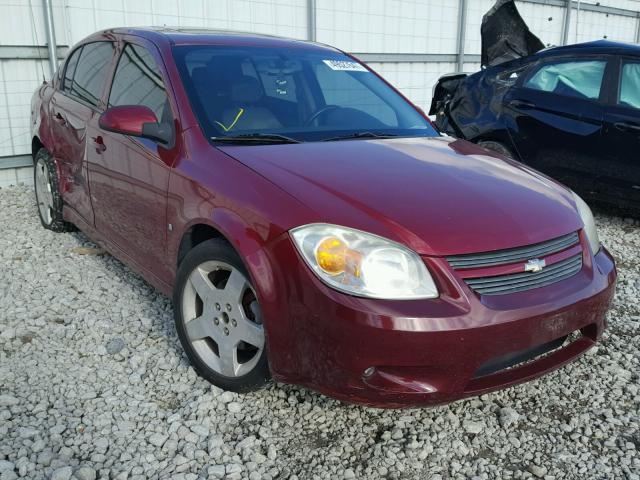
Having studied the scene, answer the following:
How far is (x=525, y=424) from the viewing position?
104 inches

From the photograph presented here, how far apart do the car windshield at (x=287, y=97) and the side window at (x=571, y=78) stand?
2.53 meters

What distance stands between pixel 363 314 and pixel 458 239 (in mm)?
458

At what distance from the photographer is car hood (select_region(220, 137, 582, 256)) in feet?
7.47

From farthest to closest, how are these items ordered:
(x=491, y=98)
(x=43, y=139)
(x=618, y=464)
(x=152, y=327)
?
(x=491, y=98) < (x=43, y=139) < (x=152, y=327) < (x=618, y=464)

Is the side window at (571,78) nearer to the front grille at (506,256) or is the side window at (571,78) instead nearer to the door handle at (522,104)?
the door handle at (522,104)

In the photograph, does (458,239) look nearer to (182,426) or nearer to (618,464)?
(618,464)

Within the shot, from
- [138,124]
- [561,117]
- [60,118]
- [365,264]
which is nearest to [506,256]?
[365,264]

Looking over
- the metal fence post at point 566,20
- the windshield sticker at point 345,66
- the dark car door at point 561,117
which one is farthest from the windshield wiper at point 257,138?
the metal fence post at point 566,20

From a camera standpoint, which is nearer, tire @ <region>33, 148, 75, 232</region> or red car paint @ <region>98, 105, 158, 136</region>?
red car paint @ <region>98, 105, 158, 136</region>

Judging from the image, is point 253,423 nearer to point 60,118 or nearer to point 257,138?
point 257,138

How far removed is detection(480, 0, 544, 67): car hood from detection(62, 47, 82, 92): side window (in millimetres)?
4037

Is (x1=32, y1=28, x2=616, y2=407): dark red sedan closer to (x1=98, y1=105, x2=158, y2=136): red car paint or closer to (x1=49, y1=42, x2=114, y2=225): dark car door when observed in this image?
(x1=98, y1=105, x2=158, y2=136): red car paint

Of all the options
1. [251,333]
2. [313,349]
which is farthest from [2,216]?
[313,349]

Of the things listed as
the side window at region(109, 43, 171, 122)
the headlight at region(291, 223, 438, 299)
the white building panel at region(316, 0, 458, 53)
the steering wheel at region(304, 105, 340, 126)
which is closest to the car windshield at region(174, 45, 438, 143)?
the steering wheel at region(304, 105, 340, 126)
